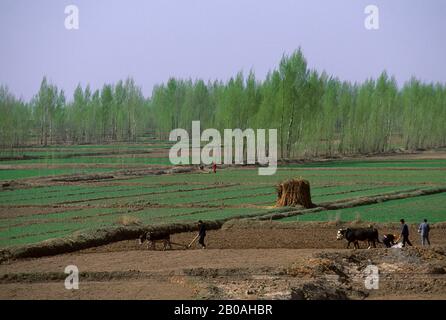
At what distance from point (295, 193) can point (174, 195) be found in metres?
6.96

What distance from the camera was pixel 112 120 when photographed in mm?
86250

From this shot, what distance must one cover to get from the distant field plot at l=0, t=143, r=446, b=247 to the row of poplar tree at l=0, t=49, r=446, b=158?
32.7 feet

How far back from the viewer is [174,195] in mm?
31422

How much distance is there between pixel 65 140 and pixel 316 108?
38.9 meters

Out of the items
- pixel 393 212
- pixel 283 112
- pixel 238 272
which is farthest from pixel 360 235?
pixel 283 112

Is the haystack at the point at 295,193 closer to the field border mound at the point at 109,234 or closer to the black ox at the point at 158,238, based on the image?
the field border mound at the point at 109,234

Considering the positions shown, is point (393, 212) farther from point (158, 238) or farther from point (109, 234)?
point (109, 234)

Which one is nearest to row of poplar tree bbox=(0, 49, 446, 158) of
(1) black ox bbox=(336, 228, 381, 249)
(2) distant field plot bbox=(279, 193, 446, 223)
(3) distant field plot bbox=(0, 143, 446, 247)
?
(3) distant field plot bbox=(0, 143, 446, 247)

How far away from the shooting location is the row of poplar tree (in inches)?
2319

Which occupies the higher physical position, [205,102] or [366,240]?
[205,102]

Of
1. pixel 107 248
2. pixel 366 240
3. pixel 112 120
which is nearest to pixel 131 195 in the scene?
pixel 107 248

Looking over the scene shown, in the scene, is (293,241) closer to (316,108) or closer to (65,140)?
(316,108)

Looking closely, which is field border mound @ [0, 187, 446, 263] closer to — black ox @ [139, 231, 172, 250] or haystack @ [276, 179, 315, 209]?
haystack @ [276, 179, 315, 209]

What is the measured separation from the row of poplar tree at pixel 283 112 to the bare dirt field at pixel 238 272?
39.1 meters
